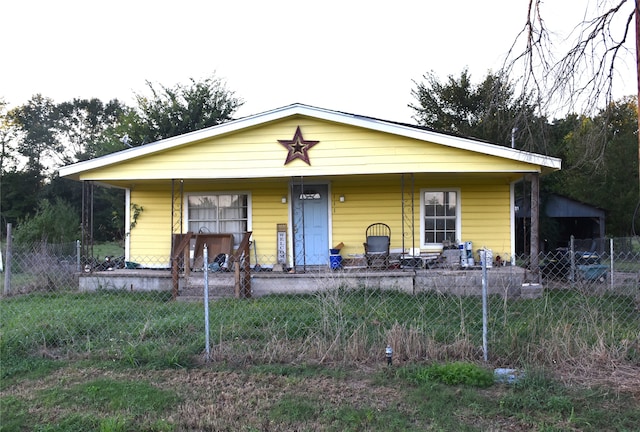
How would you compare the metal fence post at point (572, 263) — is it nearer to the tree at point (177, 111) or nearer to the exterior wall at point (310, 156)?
the exterior wall at point (310, 156)

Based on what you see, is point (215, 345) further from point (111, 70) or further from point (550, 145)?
Result: point (111, 70)

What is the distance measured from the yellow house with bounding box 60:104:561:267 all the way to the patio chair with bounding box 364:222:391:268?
0.21 m

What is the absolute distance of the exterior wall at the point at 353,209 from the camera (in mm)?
11422

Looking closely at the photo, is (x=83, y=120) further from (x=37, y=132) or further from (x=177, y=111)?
(x=177, y=111)

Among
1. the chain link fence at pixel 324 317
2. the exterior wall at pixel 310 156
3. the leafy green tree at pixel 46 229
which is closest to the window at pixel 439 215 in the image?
the chain link fence at pixel 324 317

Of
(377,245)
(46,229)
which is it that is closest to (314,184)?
(377,245)

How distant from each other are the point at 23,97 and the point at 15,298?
42.1 m

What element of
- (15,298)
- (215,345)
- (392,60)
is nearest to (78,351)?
(215,345)

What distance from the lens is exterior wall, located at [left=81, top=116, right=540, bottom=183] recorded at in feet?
32.5

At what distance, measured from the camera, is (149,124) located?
24.0 metres

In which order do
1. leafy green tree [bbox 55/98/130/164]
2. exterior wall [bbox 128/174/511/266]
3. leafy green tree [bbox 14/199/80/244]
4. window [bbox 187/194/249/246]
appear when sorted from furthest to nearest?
leafy green tree [bbox 55/98/130/164], leafy green tree [bbox 14/199/80/244], window [bbox 187/194/249/246], exterior wall [bbox 128/174/511/266]

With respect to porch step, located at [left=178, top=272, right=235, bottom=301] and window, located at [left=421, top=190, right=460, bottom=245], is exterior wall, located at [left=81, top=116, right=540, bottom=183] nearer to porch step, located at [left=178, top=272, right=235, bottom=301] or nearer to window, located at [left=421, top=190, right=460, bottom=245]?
window, located at [left=421, top=190, right=460, bottom=245]

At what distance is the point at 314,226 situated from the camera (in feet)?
38.8

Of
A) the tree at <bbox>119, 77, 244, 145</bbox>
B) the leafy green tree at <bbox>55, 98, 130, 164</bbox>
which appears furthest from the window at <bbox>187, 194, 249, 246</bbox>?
the leafy green tree at <bbox>55, 98, 130, 164</bbox>
